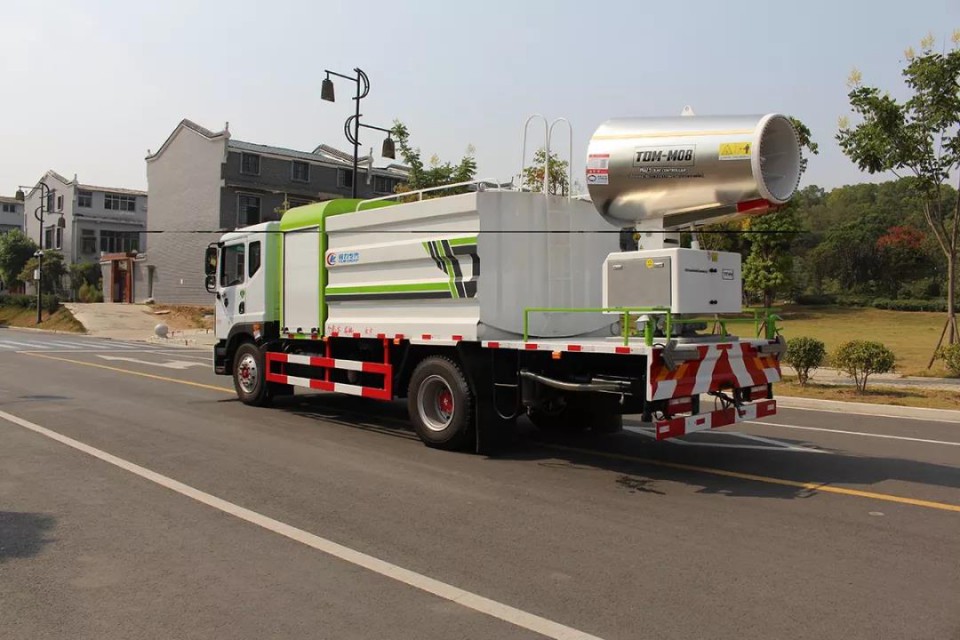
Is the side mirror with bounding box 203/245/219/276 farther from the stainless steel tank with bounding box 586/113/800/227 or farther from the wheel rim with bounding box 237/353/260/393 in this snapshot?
the stainless steel tank with bounding box 586/113/800/227

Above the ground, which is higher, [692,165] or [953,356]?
[692,165]

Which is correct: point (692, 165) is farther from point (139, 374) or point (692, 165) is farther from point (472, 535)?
point (139, 374)

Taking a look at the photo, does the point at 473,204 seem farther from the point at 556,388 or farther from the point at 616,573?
the point at 616,573

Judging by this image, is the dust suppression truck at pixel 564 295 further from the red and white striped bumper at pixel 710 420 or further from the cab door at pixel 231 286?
the cab door at pixel 231 286

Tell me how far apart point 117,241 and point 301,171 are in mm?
27219

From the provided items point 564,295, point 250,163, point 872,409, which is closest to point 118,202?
point 250,163

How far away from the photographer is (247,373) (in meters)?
12.1

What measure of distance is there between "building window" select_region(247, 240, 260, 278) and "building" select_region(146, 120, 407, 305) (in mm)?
34735

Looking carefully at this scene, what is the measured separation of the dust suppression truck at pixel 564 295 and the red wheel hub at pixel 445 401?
0.08 ft

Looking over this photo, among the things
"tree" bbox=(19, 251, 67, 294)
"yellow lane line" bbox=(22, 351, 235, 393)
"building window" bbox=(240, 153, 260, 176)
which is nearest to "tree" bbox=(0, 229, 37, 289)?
"tree" bbox=(19, 251, 67, 294)

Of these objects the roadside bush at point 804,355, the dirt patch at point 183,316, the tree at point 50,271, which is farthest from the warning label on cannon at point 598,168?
the tree at point 50,271

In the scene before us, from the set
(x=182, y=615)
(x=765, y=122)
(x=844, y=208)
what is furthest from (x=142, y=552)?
(x=844, y=208)

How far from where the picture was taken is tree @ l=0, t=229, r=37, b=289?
216ft

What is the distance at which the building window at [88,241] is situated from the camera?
66.0 m
